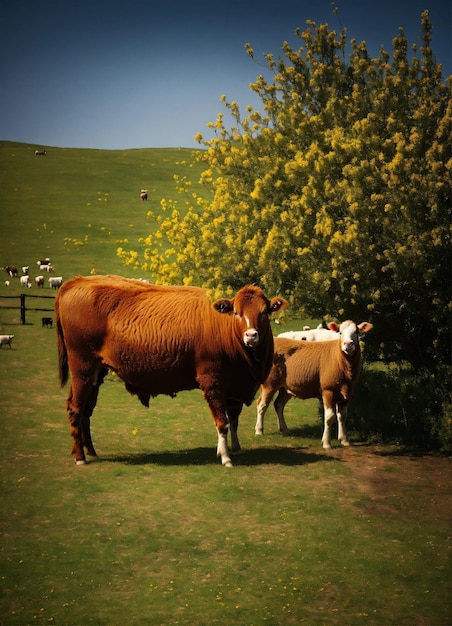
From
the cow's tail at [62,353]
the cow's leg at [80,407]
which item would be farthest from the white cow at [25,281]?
the cow's leg at [80,407]

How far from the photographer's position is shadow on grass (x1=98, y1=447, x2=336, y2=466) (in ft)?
52.2

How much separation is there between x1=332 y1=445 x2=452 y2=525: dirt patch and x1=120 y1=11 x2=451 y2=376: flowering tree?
9.06 feet

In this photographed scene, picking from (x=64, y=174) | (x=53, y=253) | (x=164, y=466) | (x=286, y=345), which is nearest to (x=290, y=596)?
(x=164, y=466)

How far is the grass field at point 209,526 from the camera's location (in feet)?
31.6

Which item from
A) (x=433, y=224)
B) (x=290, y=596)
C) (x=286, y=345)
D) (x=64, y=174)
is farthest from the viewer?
(x=64, y=174)

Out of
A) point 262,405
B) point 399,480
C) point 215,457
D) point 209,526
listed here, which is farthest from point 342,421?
point 209,526

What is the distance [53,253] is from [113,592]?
43405 millimetres

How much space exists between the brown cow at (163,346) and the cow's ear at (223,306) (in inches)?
0.8

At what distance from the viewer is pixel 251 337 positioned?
48.0ft

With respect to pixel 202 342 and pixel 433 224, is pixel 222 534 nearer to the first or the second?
pixel 202 342

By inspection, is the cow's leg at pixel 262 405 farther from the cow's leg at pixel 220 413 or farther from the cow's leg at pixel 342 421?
the cow's leg at pixel 220 413

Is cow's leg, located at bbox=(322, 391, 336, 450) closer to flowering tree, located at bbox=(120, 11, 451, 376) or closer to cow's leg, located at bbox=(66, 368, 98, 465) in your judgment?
flowering tree, located at bbox=(120, 11, 451, 376)

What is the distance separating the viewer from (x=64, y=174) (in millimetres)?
71812

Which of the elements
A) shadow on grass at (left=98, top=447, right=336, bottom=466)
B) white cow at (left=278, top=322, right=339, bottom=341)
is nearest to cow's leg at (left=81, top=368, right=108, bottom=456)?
shadow on grass at (left=98, top=447, right=336, bottom=466)
